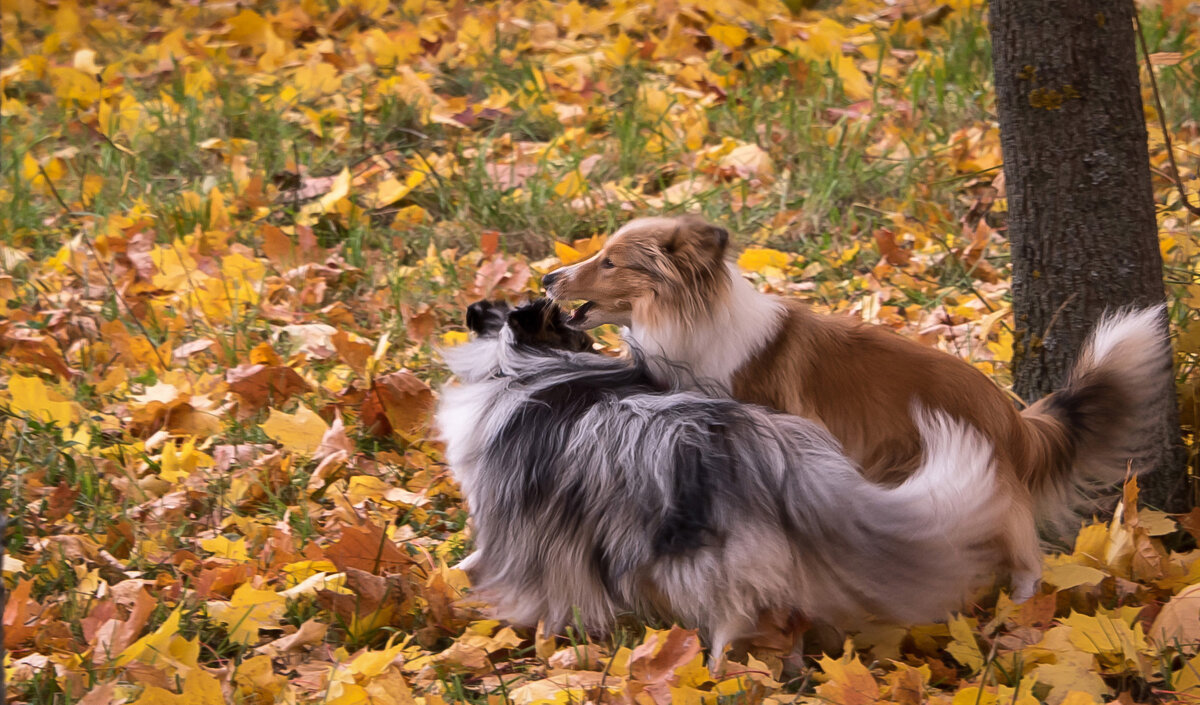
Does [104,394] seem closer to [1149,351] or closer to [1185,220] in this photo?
[1149,351]

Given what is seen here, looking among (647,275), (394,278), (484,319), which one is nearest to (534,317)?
(484,319)

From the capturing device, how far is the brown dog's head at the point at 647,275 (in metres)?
3.16

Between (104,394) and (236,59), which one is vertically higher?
(236,59)

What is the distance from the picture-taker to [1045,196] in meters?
2.96

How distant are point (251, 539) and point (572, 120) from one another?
3094 mm

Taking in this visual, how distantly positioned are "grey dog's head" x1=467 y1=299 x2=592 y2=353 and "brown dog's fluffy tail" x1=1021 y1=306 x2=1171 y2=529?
118 cm

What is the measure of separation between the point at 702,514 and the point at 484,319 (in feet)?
3.35

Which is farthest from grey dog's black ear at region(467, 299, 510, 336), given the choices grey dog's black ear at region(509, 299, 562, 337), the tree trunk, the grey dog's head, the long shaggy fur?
the tree trunk

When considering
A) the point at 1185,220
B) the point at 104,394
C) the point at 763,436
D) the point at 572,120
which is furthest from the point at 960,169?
the point at 104,394

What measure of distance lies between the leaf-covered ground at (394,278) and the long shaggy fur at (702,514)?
0.11 meters

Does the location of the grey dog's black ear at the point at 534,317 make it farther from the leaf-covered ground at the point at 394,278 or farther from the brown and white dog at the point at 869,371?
the leaf-covered ground at the point at 394,278

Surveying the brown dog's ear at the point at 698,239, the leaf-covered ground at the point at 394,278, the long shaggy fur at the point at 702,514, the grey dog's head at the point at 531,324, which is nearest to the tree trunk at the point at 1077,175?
the leaf-covered ground at the point at 394,278

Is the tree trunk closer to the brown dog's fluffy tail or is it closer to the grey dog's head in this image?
the brown dog's fluffy tail

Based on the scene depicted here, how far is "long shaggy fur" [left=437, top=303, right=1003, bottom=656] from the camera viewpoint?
2.47 m
